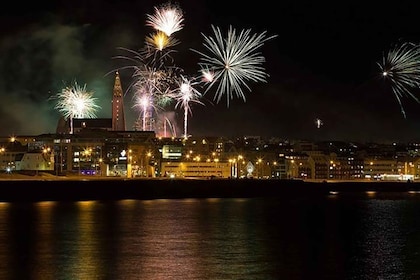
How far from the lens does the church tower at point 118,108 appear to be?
12356 cm

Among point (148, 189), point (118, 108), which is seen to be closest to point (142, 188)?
point (148, 189)

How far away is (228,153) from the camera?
4254 inches

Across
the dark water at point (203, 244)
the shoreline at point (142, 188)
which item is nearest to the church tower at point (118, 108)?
the shoreline at point (142, 188)

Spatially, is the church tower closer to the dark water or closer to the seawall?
the seawall

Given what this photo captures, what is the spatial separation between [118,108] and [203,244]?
3975 inches

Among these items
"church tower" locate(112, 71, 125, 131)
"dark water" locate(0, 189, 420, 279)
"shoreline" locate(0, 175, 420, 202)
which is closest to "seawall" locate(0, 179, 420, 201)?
"shoreline" locate(0, 175, 420, 202)

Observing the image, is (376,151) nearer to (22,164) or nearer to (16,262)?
(22,164)

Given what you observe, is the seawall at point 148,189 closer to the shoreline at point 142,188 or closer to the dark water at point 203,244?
the shoreline at point 142,188

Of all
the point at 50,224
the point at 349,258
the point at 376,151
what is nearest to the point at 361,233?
the point at 349,258

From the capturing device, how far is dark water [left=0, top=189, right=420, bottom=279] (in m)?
20.0

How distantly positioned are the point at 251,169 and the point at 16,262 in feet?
268

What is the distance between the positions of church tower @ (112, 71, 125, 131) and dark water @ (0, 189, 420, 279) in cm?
8106

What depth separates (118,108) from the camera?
126 metres

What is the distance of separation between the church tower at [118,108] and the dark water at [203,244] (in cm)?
8106
